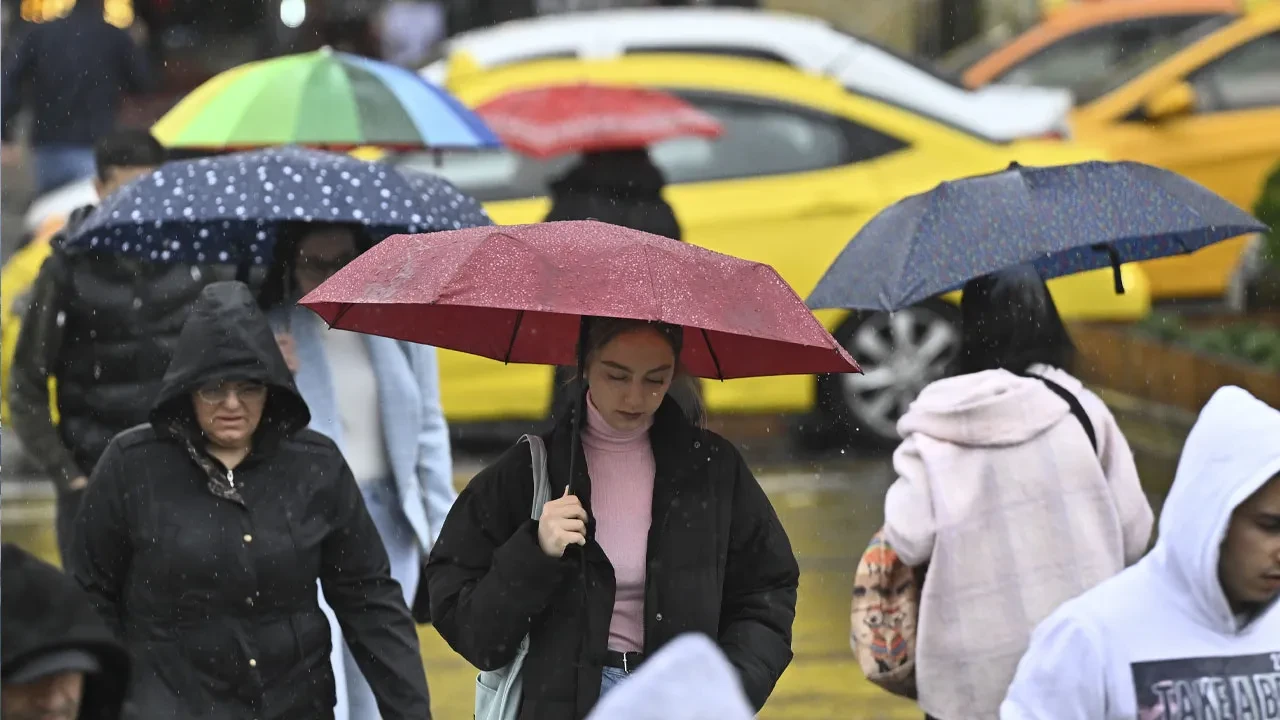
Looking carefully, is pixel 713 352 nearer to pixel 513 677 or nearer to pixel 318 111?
pixel 513 677

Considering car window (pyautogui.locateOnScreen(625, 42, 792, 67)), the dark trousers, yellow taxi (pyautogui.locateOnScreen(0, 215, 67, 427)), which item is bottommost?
the dark trousers

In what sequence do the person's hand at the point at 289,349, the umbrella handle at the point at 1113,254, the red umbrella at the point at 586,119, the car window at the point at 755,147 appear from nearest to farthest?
the umbrella handle at the point at 1113,254, the person's hand at the point at 289,349, the red umbrella at the point at 586,119, the car window at the point at 755,147

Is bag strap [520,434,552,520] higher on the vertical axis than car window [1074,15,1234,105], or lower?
higher

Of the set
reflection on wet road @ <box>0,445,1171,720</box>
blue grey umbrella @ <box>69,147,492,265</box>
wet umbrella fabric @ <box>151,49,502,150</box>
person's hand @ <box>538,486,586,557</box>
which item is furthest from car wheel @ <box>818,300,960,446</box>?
person's hand @ <box>538,486,586,557</box>

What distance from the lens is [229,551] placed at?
15.7 feet

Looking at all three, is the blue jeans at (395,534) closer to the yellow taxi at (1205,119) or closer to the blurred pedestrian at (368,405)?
the blurred pedestrian at (368,405)

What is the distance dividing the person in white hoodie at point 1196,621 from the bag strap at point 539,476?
3.06ft

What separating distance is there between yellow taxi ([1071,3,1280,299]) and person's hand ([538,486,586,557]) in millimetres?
10631

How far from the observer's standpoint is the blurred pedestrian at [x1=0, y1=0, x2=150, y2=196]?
13.7 m

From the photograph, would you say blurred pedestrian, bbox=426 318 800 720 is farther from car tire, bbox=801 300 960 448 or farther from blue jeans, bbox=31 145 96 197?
blue jeans, bbox=31 145 96 197

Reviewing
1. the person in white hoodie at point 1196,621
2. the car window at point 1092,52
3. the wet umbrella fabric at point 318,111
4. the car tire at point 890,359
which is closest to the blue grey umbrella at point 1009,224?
the person in white hoodie at point 1196,621

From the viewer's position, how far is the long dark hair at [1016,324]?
5.41 meters

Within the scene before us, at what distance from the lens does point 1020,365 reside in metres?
5.42

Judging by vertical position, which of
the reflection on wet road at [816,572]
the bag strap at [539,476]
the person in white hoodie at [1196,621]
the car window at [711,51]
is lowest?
the reflection on wet road at [816,572]
